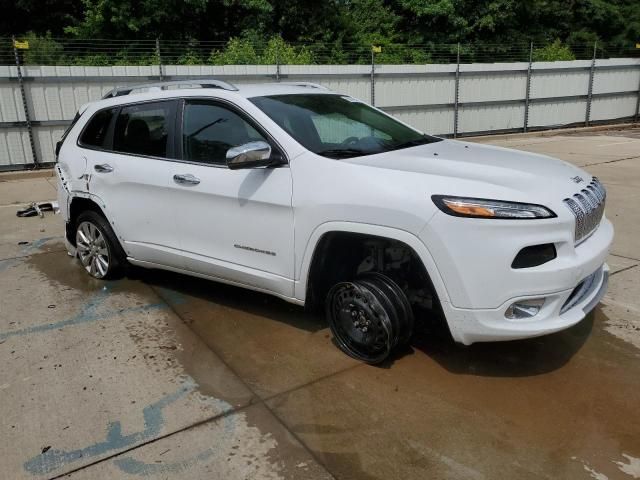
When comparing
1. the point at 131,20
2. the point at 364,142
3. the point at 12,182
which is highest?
the point at 131,20

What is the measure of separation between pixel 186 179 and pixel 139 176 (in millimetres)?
575

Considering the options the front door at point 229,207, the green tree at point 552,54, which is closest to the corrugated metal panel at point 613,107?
the green tree at point 552,54

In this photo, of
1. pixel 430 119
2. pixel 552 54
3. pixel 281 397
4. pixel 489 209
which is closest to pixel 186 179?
pixel 281 397

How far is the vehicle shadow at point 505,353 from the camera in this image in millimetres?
3553

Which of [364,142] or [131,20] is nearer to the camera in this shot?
[364,142]

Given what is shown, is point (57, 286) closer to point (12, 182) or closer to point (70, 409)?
point (70, 409)

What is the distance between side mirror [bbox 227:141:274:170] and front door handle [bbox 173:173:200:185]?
1.71 ft

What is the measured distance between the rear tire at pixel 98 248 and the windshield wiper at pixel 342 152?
7.44 feet

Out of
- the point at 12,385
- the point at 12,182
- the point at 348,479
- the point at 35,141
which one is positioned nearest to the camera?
the point at 348,479

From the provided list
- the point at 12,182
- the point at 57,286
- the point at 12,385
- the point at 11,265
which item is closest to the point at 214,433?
the point at 12,385

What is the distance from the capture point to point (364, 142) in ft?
13.0

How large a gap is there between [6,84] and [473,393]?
11.2 metres

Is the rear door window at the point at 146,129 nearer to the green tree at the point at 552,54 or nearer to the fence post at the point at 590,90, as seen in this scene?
the fence post at the point at 590,90

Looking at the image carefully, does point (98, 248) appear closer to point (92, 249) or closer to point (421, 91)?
point (92, 249)
